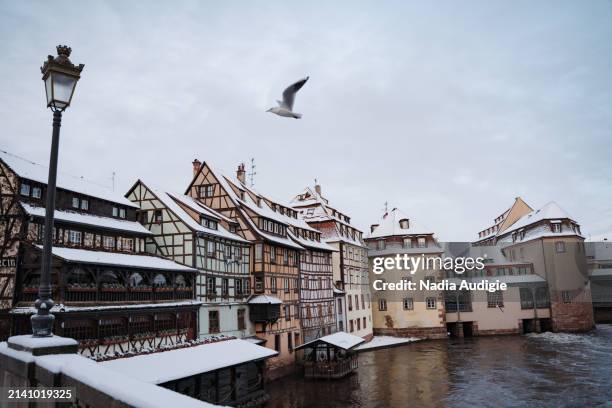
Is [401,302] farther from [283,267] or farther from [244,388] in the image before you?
[244,388]

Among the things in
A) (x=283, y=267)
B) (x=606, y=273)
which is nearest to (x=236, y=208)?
(x=283, y=267)

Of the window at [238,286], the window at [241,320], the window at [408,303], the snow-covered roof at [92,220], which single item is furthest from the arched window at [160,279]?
the window at [408,303]

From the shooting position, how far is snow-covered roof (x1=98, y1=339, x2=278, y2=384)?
1941 cm

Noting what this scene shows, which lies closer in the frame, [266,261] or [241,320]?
[241,320]

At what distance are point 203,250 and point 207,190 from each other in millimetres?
8399

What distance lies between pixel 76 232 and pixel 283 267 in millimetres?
17441

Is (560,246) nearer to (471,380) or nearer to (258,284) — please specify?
(471,380)

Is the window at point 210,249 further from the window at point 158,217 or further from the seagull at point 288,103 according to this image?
the seagull at point 288,103

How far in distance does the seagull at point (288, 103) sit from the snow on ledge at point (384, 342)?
39.0 m

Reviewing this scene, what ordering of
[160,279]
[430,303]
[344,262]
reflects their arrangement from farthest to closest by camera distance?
[430,303] → [344,262] → [160,279]

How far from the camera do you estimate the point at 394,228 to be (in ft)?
201

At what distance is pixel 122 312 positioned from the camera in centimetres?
2267

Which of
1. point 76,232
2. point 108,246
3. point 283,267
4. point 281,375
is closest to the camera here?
point 76,232

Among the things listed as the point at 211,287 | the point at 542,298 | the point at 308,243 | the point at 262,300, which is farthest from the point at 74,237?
the point at 542,298
